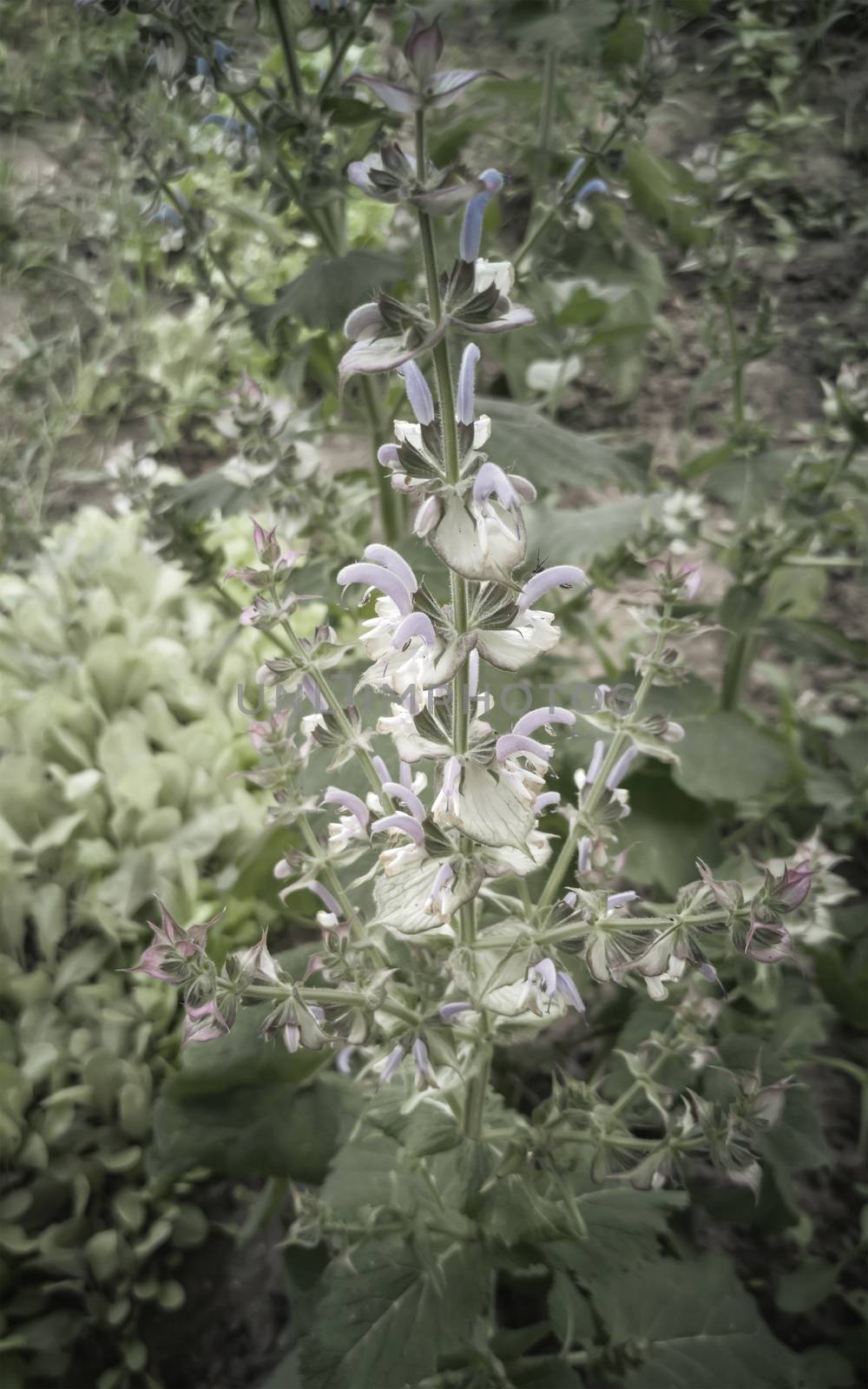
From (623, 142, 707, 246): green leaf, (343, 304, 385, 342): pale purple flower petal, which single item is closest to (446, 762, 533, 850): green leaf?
(343, 304, 385, 342): pale purple flower petal

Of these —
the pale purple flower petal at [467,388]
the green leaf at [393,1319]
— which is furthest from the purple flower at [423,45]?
the green leaf at [393,1319]

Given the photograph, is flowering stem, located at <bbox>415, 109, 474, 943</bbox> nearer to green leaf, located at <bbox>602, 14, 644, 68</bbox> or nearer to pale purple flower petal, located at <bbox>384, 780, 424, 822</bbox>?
pale purple flower petal, located at <bbox>384, 780, 424, 822</bbox>

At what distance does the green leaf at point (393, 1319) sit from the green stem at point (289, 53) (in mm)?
1017

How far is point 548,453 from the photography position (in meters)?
1.03

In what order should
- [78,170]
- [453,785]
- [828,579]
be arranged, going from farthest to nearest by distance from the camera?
[78,170]
[828,579]
[453,785]

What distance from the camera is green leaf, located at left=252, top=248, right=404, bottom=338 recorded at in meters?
0.94

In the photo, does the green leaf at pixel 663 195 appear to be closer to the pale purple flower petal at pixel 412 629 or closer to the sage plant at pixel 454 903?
the sage plant at pixel 454 903

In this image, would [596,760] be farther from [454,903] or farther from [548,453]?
[548,453]

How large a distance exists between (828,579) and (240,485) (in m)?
1.42

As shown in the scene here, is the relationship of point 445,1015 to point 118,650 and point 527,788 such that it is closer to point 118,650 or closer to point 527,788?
point 527,788

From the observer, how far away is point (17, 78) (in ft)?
8.22

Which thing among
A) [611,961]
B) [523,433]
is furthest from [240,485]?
[611,961]

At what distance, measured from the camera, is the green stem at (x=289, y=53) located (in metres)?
0.84

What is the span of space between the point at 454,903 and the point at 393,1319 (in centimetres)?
39
